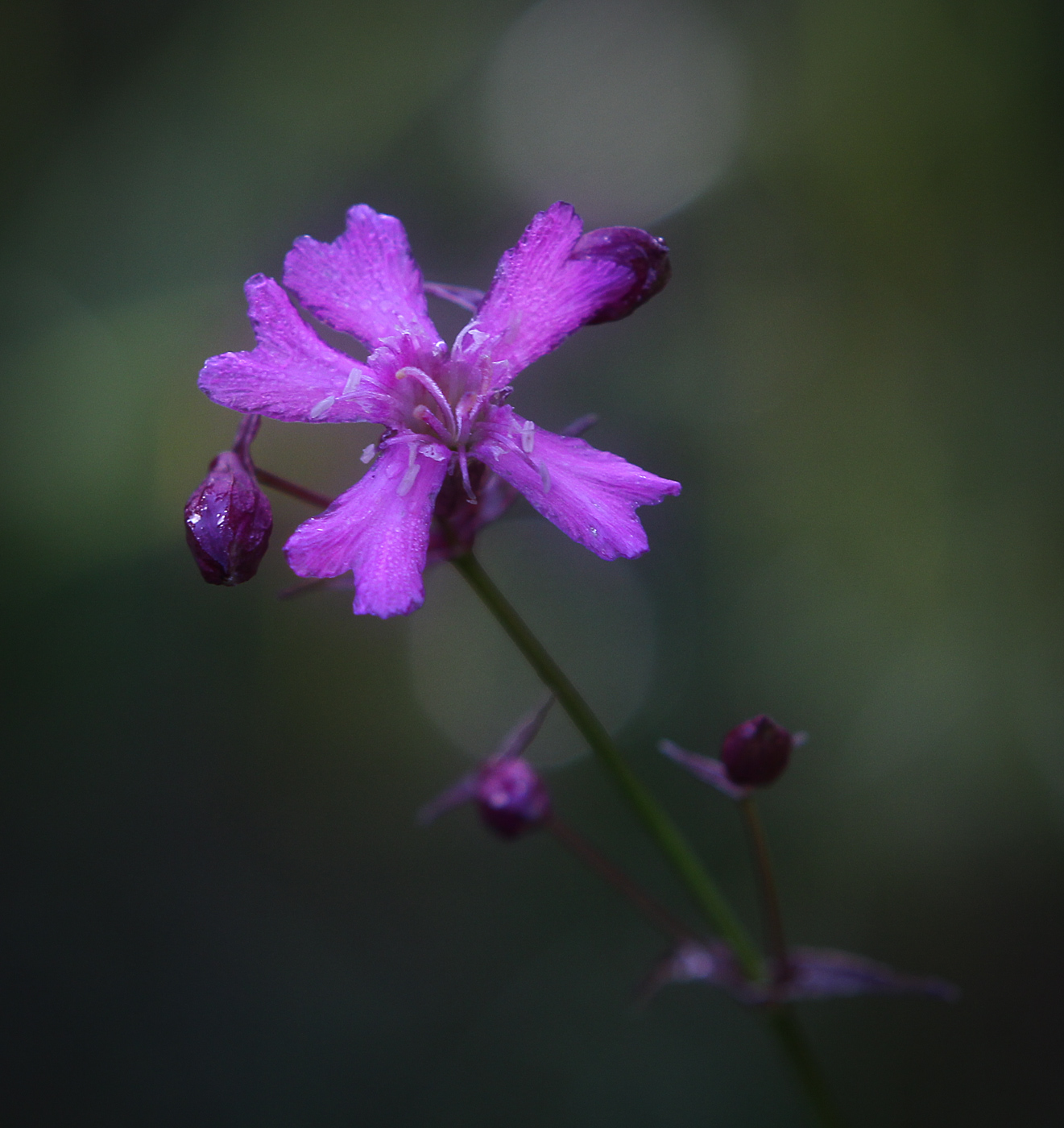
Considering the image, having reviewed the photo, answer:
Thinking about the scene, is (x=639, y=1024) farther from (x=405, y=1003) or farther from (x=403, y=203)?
(x=403, y=203)

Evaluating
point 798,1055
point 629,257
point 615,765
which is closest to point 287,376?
point 629,257

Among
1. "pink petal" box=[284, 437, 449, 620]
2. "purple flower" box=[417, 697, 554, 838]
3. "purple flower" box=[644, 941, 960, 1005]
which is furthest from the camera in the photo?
"purple flower" box=[417, 697, 554, 838]

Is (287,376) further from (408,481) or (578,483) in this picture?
(578,483)

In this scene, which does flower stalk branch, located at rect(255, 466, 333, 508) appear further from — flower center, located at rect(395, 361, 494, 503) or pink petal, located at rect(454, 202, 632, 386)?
pink petal, located at rect(454, 202, 632, 386)

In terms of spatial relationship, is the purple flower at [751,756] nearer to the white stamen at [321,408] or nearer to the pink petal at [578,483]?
the pink petal at [578,483]

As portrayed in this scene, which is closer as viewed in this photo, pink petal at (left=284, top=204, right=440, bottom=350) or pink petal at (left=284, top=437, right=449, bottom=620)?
pink petal at (left=284, top=437, right=449, bottom=620)

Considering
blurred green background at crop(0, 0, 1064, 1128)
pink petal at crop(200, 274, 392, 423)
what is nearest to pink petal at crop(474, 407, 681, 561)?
pink petal at crop(200, 274, 392, 423)

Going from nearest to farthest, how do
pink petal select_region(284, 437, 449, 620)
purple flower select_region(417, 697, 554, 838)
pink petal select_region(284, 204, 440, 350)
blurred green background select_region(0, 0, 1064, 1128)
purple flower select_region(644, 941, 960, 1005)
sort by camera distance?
pink petal select_region(284, 437, 449, 620)
pink petal select_region(284, 204, 440, 350)
purple flower select_region(644, 941, 960, 1005)
purple flower select_region(417, 697, 554, 838)
blurred green background select_region(0, 0, 1064, 1128)
